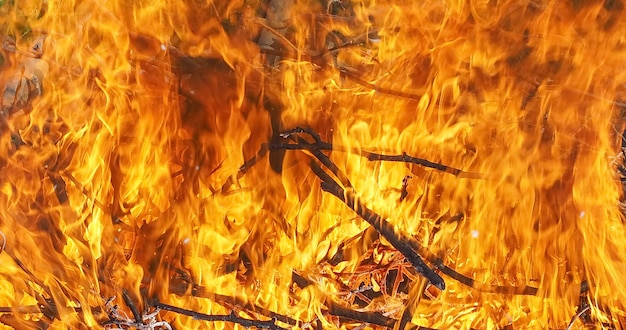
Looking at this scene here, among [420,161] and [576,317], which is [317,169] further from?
[576,317]

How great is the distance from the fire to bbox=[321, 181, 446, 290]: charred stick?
0.01 metres

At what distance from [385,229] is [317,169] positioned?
45cm

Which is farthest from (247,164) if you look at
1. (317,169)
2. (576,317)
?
(576,317)

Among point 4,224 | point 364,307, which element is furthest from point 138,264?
point 364,307

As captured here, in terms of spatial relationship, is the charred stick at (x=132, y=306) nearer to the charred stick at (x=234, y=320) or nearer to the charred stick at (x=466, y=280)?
the charred stick at (x=234, y=320)

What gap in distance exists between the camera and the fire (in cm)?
235

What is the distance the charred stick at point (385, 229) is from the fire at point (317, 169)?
0.4 inches

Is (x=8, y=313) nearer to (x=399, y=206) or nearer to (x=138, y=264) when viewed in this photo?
(x=138, y=264)

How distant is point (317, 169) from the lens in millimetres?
2539

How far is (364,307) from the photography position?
2428mm

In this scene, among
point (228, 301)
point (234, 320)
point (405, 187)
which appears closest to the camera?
point (234, 320)

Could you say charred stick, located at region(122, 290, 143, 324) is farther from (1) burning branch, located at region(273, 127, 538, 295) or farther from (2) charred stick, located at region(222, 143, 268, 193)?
(1) burning branch, located at region(273, 127, 538, 295)

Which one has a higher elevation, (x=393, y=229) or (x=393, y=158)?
(x=393, y=158)

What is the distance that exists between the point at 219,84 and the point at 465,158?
4.05 ft
